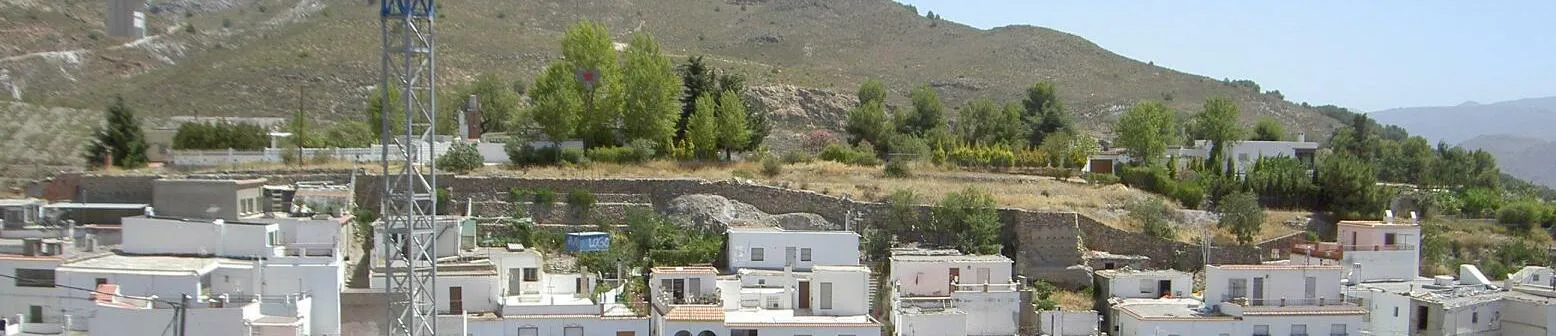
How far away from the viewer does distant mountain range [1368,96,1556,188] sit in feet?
230

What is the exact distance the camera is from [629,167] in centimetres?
2452

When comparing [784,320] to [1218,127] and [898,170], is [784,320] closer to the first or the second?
[898,170]

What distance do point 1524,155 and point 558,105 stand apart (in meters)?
66.8

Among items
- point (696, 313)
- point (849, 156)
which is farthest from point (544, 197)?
point (849, 156)

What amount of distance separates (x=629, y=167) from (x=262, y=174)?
663 centimetres

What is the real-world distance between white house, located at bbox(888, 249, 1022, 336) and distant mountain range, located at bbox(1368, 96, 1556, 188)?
5414 cm

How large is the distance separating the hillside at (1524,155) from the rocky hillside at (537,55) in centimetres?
1904

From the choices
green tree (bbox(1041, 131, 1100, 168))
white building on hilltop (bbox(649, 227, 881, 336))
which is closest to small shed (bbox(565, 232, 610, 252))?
white building on hilltop (bbox(649, 227, 881, 336))

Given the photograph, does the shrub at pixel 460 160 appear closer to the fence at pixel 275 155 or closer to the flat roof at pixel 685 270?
the fence at pixel 275 155

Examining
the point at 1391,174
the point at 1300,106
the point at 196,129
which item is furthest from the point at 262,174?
the point at 1300,106

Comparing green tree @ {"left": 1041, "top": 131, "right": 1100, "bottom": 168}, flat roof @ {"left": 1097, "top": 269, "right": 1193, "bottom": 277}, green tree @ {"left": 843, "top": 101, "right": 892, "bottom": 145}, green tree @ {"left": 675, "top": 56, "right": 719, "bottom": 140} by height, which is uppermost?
green tree @ {"left": 675, "top": 56, "right": 719, "bottom": 140}

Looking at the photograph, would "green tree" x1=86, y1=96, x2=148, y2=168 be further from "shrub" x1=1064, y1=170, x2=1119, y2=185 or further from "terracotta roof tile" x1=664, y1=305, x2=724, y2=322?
"shrub" x1=1064, y1=170, x2=1119, y2=185

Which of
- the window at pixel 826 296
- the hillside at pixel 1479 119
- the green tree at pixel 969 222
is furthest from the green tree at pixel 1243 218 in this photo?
the hillside at pixel 1479 119

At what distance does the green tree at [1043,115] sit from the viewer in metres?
34.8
